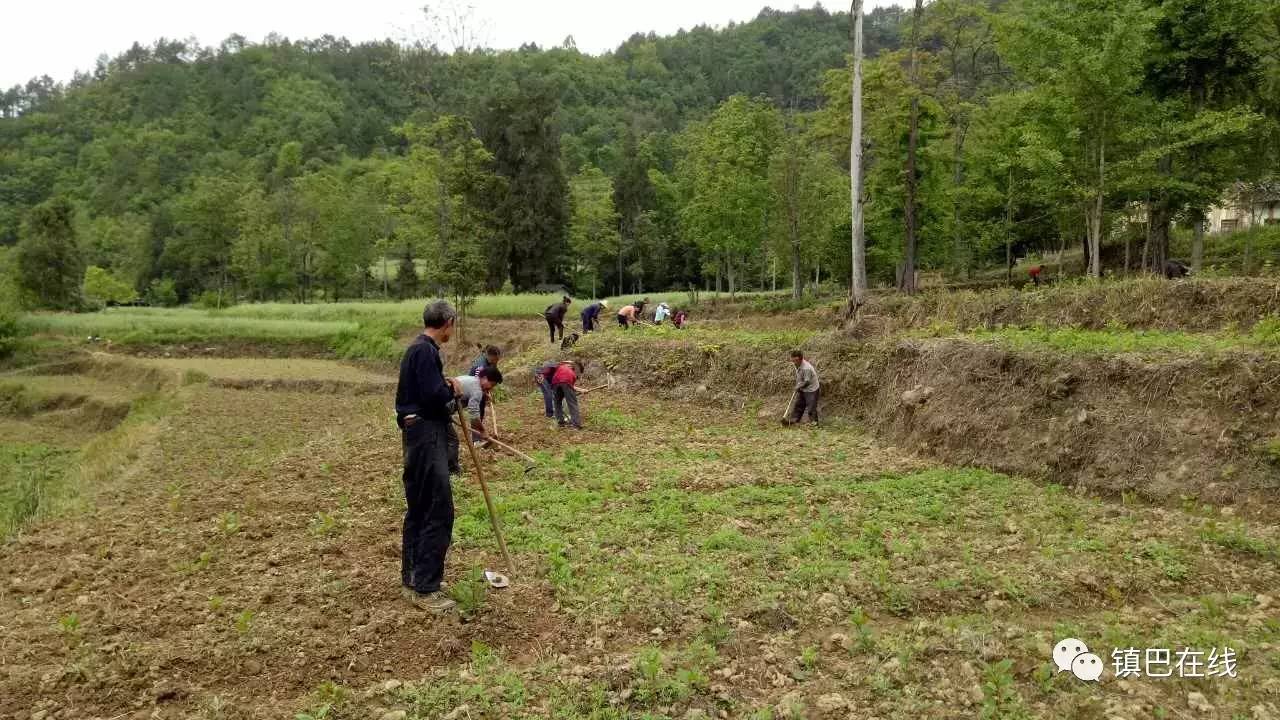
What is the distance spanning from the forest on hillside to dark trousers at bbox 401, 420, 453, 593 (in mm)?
18567

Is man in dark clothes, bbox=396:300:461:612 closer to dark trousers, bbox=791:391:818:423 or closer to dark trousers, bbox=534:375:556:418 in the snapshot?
dark trousers, bbox=534:375:556:418

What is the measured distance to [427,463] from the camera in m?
6.70

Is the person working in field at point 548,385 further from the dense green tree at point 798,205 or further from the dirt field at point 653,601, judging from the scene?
the dense green tree at point 798,205

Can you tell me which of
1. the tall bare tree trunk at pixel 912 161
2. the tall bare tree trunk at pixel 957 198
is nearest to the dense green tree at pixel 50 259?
the tall bare tree trunk at pixel 912 161

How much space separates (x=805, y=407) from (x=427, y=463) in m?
11.1

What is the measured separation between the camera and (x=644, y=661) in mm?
5605

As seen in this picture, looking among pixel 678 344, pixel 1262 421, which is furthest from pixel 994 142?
pixel 1262 421

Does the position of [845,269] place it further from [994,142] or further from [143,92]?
[143,92]

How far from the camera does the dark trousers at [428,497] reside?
6707mm

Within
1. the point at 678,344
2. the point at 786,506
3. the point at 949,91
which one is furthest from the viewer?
the point at 949,91

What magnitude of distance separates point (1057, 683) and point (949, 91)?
3222cm

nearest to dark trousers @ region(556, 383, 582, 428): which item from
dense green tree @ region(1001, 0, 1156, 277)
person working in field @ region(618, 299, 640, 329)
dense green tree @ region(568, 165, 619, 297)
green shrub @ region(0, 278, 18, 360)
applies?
person working in field @ region(618, 299, 640, 329)

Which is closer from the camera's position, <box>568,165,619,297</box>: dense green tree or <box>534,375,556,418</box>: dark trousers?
<box>534,375,556,418</box>: dark trousers

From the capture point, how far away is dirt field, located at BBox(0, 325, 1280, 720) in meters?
5.29
